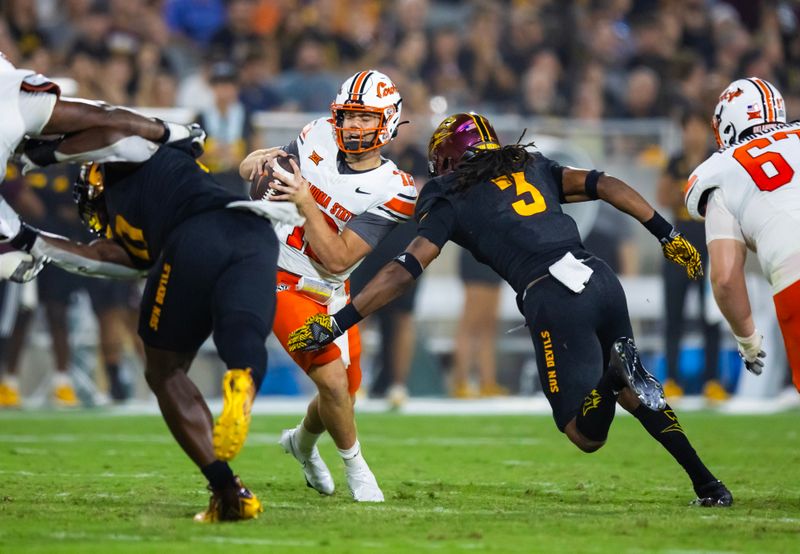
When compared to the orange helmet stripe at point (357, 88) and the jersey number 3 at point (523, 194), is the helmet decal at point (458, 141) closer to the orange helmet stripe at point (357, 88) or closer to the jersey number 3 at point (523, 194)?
the jersey number 3 at point (523, 194)

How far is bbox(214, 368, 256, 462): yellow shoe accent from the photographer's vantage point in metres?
5.06

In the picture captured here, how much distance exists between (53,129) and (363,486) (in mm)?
2324

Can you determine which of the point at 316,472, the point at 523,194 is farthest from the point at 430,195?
the point at 316,472

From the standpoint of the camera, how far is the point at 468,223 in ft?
21.4

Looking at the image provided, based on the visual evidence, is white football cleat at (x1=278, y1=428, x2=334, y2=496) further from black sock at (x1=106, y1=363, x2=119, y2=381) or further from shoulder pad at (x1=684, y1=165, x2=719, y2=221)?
black sock at (x1=106, y1=363, x2=119, y2=381)

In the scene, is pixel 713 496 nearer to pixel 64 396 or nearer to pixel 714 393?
pixel 714 393

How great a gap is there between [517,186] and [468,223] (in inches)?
12.4

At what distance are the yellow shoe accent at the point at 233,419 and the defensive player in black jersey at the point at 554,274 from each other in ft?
3.11

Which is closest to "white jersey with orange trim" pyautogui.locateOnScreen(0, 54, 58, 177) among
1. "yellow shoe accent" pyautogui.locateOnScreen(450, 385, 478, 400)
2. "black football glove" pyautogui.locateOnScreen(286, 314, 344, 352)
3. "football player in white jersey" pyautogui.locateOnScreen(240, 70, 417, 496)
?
"football player in white jersey" pyautogui.locateOnScreen(240, 70, 417, 496)

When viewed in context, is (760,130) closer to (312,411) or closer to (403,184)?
(403,184)

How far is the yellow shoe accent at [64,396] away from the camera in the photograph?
1266 centimetres

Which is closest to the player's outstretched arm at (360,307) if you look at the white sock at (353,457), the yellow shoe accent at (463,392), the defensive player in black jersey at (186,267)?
the defensive player in black jersey at (186,267)

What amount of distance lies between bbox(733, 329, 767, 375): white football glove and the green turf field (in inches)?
26.6

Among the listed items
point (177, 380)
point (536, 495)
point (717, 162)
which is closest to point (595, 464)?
point (536, 495)
